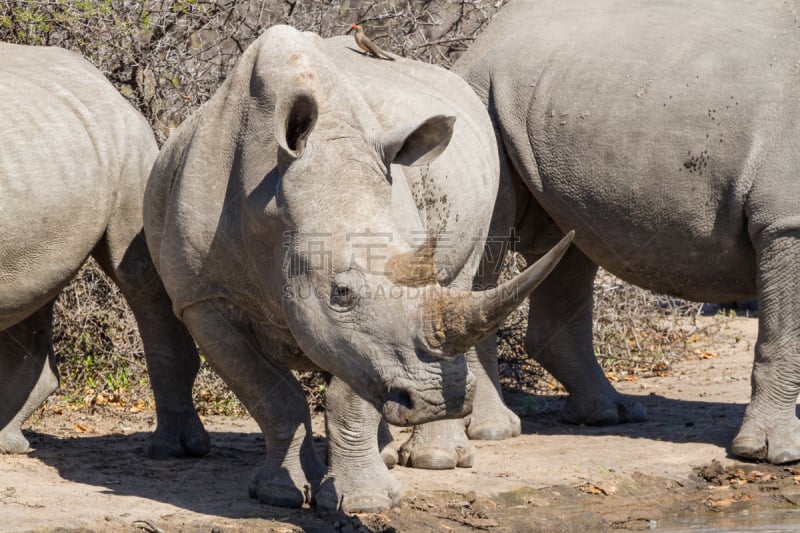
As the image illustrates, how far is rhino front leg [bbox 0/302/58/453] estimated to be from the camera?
23.1 feet

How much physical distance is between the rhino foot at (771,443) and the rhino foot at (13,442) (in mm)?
3486

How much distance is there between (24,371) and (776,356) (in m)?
3.74

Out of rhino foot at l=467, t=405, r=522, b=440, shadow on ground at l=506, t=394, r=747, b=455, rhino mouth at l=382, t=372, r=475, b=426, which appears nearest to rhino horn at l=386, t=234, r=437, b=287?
rhino mouth at l=382, t=372, r=475, b=426

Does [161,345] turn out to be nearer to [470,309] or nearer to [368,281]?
[368,281]

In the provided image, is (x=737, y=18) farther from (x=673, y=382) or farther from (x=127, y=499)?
(x=127, y=499)

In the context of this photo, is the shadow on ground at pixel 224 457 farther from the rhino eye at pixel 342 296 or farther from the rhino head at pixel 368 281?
the rhino eye at pixel 342 296

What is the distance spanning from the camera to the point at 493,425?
24.4ft

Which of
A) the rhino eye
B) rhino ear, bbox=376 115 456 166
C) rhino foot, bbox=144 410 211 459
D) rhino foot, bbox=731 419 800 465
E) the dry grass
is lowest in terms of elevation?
the dry grass

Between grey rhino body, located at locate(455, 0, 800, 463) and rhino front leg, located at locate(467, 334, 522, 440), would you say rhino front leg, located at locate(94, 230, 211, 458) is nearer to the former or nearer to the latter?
rhino front leg, located at locate(467, 334, 522, 440)

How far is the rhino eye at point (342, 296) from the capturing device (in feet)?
16.7

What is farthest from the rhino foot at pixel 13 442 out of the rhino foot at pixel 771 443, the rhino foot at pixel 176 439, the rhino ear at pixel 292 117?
the rhino foot at pixel 771 443

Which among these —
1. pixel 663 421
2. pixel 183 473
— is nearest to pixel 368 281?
pixel 183 473

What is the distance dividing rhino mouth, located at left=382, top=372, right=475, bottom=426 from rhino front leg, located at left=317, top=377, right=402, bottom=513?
795 mm

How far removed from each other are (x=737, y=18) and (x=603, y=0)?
30.3 inches
